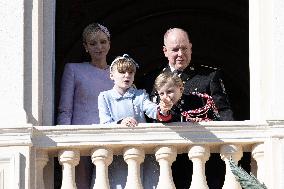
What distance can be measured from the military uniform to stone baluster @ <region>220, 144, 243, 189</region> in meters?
0.27

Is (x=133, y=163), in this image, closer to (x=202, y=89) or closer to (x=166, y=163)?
(x=166, y=163)

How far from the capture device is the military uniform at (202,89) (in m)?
14.6

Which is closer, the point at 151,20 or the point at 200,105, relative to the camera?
the point at 200,105

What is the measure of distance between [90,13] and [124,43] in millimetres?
828

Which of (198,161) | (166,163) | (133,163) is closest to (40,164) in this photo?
(133,163)

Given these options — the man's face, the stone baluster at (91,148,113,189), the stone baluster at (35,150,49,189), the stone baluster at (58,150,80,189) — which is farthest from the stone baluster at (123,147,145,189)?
the man's face

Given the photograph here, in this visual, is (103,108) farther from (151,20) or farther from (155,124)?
(151,20)

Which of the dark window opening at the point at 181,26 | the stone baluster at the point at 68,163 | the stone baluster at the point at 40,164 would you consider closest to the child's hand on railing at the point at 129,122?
the stone baluster at the point at 68,163

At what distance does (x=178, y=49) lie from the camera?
1472 centimetres

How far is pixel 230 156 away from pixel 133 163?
787 mm

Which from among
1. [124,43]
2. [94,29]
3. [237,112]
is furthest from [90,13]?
[94,29]

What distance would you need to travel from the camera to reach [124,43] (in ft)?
76.3

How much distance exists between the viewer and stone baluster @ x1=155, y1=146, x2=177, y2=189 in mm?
14281

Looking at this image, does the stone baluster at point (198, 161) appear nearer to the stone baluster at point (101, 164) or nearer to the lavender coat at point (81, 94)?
the stone baluster at point (101, 164)
